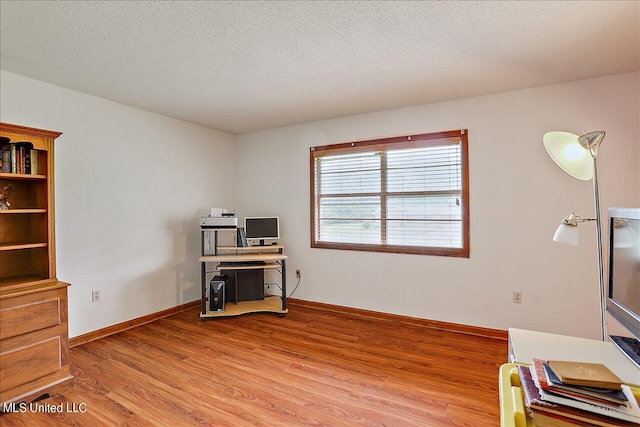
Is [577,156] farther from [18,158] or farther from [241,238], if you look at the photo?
[18,158]

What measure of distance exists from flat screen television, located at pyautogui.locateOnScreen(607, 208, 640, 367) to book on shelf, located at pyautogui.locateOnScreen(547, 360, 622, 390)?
38 centimetres

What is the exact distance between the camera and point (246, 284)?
4031 mm

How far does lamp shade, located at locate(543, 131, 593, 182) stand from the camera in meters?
1.80

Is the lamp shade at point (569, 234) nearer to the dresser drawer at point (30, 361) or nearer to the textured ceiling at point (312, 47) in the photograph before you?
the textured ceiling at point (312, 47)

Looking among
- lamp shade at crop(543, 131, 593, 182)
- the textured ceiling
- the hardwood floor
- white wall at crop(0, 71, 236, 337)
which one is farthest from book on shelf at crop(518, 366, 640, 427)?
white wall at crop(0, 71, 236, 337)

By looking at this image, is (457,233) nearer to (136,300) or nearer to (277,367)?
(277,367)

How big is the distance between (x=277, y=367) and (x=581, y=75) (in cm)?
344

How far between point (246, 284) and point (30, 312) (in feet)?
7.15

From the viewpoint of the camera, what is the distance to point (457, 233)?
329 cm

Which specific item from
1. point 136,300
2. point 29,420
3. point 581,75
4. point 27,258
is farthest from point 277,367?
point 581,75

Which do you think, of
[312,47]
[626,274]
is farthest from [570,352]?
[312,47]

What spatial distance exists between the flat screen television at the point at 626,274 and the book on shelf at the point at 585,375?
379 mm

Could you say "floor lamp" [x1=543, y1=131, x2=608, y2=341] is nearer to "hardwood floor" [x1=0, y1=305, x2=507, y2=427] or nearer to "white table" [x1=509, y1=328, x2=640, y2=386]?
"white table" [x1=509, y1=328, x2=640, y2=386]

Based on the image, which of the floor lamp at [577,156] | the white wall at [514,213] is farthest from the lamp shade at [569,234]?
the white wall at [514,213]
